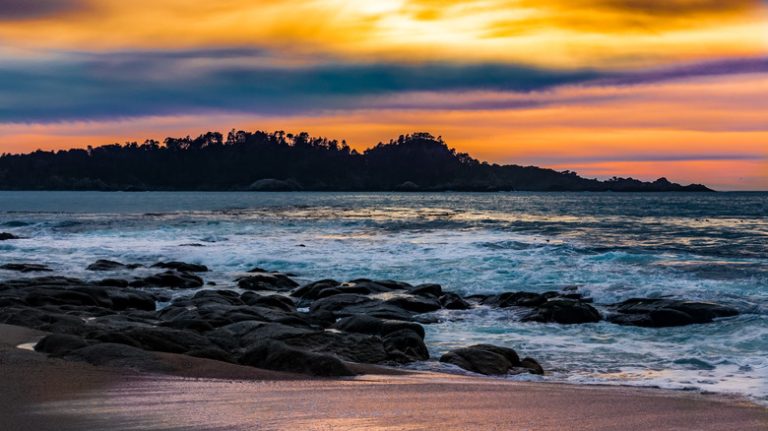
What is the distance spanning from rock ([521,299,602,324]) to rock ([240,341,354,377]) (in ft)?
23.8

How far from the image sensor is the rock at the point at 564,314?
49.0 feet

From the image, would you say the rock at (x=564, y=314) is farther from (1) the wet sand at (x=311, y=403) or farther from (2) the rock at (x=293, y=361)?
(2) the rock at (x=293, y=361)

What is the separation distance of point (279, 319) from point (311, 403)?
6.50 m

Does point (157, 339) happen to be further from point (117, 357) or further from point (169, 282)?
point (169, 282)

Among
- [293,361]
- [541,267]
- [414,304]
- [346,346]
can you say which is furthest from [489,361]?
[541,267]

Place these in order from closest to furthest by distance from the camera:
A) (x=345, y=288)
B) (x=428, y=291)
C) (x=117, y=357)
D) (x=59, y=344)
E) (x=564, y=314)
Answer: (x=117, y=357) < (x=59, y=344) < (x=564, y=314) < (x=428, y=291) < (x=345, y=288)

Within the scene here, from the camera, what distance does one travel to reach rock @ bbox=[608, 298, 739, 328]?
14508 millimetres

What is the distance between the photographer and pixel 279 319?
1312 centimetres

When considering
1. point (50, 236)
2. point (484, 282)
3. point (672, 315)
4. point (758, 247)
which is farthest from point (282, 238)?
point (672, 315)

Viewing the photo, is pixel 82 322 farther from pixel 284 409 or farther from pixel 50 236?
pixel 50 236

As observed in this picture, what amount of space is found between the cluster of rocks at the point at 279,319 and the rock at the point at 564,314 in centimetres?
2

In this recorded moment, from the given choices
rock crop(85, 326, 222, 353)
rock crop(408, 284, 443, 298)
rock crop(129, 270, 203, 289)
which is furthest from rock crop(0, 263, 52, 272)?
rock crop(85, 326, 222, 353)

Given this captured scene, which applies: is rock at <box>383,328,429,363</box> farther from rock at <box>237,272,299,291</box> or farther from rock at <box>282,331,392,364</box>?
rock at <box>237,272,299,291</box>

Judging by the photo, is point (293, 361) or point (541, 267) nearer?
point (293, 361)
